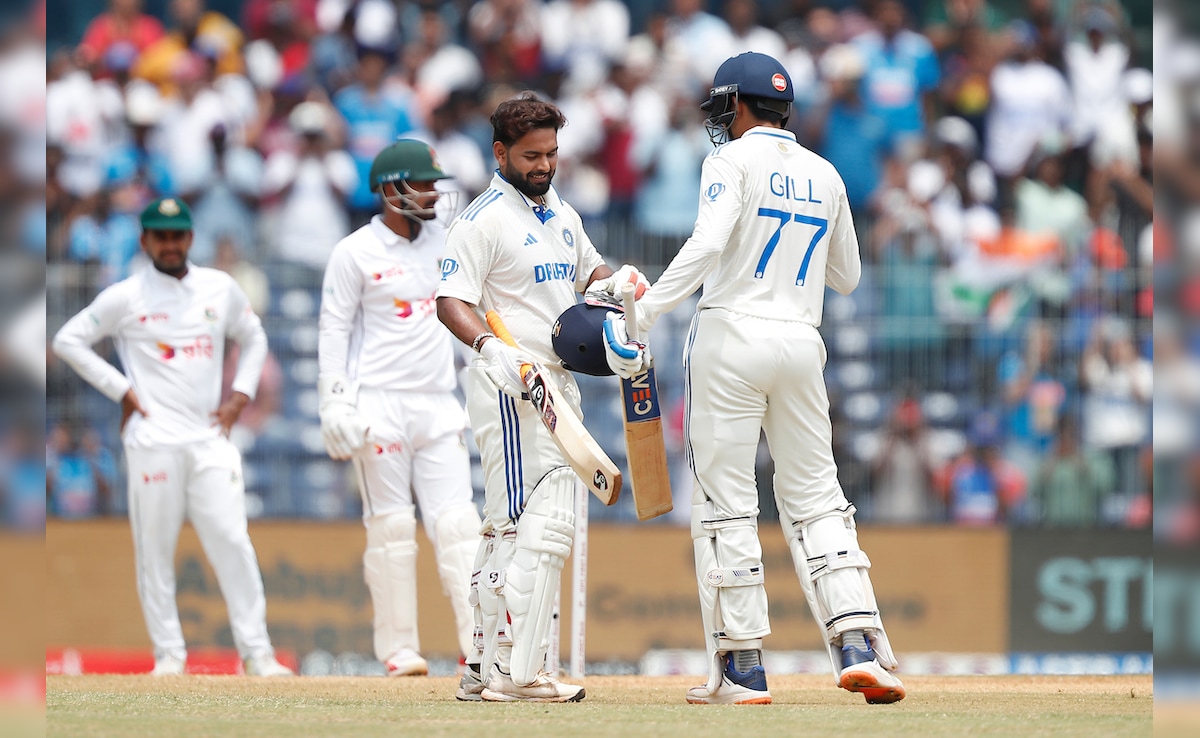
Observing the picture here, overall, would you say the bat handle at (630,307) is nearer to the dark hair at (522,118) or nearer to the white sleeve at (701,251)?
the white sleeve at (701,251)

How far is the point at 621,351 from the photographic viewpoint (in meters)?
6.38

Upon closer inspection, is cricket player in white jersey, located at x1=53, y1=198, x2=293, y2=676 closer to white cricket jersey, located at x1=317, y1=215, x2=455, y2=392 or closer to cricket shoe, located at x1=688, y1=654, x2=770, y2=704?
white cricket jersey, located at x1=317, y1=215, x2=455, y2=392

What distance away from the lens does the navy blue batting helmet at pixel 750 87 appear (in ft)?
22.8

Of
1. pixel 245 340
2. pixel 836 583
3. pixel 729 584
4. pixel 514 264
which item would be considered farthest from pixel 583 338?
pixel 245 340

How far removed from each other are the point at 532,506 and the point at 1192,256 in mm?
3804

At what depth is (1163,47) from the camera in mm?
3385

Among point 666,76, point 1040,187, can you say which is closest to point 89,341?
point 666,76

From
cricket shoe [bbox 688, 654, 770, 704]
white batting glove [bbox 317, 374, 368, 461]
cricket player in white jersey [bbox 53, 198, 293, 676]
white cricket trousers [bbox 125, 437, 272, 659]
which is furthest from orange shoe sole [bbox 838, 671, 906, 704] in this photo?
white cricket trousers [bbox 125, 437, 272, 659]

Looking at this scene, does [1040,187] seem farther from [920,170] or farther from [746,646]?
[746,646]

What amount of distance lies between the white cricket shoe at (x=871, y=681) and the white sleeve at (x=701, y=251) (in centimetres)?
152

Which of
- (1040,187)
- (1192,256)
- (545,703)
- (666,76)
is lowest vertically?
(545,703)

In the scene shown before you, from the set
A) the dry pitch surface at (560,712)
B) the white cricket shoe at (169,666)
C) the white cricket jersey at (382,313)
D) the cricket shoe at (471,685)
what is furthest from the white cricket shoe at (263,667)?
the cricket shoe at (471,685)

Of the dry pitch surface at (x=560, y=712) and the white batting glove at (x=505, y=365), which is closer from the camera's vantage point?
the dry pitch surface at (x=560, y=712)

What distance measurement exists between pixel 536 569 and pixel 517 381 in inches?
29.7
